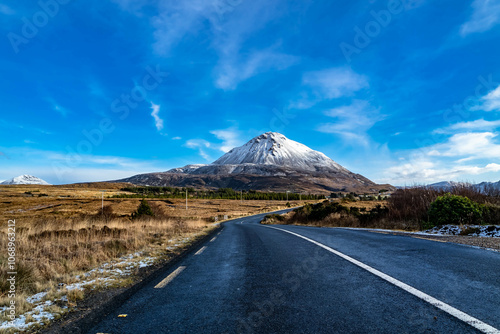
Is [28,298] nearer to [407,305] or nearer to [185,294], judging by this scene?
[185,294]

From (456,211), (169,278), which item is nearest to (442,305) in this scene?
(169,278)

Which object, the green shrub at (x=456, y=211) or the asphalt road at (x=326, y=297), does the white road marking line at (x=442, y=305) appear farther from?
the green shrub at (x=456, y=211)

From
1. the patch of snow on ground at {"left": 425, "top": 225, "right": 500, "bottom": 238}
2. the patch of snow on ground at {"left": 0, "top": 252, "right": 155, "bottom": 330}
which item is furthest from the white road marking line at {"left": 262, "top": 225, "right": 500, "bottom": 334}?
the patch of snow on ground at {"left": 425, "top": 225, "right": 500, "bottom": 238}

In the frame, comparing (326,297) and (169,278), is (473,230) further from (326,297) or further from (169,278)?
(169,278)

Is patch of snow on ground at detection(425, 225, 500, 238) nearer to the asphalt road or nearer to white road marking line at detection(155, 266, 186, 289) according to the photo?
the asphalt road

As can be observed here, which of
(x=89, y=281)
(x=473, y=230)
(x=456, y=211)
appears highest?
(x=456, y=211)

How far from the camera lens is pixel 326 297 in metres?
3.81

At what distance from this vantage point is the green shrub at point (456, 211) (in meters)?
12.5

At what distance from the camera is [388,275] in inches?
186

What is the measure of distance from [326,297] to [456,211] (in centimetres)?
1245

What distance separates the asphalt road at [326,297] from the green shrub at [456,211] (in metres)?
7.41

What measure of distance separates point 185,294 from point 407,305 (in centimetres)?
313

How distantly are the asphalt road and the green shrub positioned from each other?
7.41m

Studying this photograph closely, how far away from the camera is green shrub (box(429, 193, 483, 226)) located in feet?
40.9
